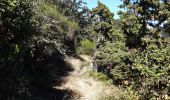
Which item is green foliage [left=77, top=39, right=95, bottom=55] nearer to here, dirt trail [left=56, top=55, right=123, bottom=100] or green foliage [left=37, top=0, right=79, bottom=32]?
dirt trail [left=56, top=55, right=123, bottom=100]

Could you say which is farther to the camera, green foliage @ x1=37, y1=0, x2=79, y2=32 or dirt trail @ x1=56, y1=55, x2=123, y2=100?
green foliage @ x1=37, y1=0, x2=79, y2=32

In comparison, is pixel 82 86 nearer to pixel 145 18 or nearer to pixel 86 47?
pixel 145 18

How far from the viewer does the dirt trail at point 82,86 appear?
25406mm

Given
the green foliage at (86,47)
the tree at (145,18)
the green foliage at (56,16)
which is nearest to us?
the green foliage at (56,16)

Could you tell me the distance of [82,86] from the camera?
106 feet

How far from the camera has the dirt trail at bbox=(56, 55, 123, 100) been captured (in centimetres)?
2541

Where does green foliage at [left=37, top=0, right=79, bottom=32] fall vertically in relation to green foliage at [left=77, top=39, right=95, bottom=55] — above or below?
below

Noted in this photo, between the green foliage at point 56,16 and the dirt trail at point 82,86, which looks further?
the green foliage at point 56,16

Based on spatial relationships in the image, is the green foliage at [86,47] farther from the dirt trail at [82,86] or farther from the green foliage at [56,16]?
the green foliage at [56,16]

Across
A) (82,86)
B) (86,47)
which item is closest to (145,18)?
(82,86)

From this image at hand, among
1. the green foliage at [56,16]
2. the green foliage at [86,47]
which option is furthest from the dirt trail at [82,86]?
the green foliage at [86,47]

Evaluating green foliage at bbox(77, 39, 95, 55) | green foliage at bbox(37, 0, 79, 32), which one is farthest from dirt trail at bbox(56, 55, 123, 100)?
green foliage at bbox(77, 39, 95, 55)

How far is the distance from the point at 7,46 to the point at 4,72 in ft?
3.74

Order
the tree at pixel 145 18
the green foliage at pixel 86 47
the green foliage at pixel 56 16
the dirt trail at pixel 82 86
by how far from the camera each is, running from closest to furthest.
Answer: the dirt trail at pixel 82 86 < the green foliage at pixel 56 16 < the tree at pixel 145 18 < the green foliage at pixel 86 47
